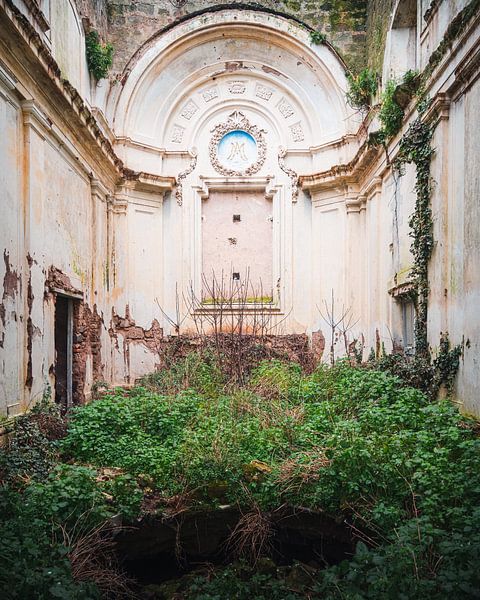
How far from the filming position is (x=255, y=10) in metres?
13.3

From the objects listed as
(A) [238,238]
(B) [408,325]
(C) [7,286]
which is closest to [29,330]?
(C) [7,286]

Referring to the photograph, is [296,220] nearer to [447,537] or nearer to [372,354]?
[372,354]

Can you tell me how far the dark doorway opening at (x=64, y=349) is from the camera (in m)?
9.80

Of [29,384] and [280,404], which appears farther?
[280,404]

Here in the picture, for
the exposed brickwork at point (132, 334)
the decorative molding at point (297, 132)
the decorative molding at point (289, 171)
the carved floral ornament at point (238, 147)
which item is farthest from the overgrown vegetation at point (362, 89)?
the exposed brickwork at point (132, 334)

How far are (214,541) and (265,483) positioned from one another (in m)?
1.03

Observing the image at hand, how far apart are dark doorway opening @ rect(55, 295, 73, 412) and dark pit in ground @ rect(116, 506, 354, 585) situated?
420cm

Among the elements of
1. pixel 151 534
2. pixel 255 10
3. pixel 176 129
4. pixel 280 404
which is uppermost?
pixel 255 10

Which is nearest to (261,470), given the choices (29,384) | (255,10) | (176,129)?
(29,384)

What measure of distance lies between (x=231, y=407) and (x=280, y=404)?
28.8 inches

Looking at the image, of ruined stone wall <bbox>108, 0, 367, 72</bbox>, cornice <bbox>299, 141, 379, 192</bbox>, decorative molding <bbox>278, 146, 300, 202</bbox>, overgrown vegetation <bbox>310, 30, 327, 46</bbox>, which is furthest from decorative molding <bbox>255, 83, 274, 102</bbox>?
cornice <bbox>299, 141, 379, 192</bbox>

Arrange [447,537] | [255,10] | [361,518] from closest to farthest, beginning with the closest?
[447,537] → [361,518] → [255,10]

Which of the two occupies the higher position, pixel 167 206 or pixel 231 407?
pixel 167 206

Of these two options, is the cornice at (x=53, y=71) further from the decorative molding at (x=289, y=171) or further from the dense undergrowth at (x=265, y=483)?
the dense undergrowth at (x=265, y=483)
